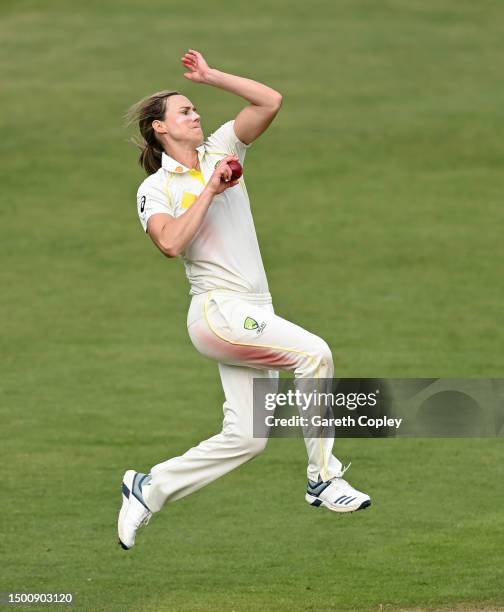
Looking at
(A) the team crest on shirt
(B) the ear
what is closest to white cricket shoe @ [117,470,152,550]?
(A) the team crest on shirt

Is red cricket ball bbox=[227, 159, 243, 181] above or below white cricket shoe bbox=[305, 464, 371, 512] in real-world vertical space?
above

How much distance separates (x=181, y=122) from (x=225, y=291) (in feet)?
3.90

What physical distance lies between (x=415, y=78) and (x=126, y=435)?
56.5 feet

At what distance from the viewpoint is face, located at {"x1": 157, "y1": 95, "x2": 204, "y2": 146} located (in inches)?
380

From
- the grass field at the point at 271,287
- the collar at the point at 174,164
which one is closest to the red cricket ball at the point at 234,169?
the collar at the point at 174,164

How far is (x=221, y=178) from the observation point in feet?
29.4

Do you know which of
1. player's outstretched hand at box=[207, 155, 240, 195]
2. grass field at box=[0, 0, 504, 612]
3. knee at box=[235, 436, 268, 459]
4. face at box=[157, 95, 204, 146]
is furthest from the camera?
grass field at box=[0, 0, 504, 612]

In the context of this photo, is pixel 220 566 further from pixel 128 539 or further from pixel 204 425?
pixel 204 425

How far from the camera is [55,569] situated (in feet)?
37.9

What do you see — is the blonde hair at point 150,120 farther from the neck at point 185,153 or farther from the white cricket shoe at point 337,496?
the white cricket shoe at point 337,496

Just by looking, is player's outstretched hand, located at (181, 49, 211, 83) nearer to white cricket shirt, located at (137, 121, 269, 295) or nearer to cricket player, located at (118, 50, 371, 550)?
cricket player, located at (118, 50, 371, 550)

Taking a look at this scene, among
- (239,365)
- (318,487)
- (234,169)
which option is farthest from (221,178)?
(318,487)

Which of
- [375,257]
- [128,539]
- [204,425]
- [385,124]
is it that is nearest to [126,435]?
[204,425]

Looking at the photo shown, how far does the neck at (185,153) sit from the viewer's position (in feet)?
31.7
